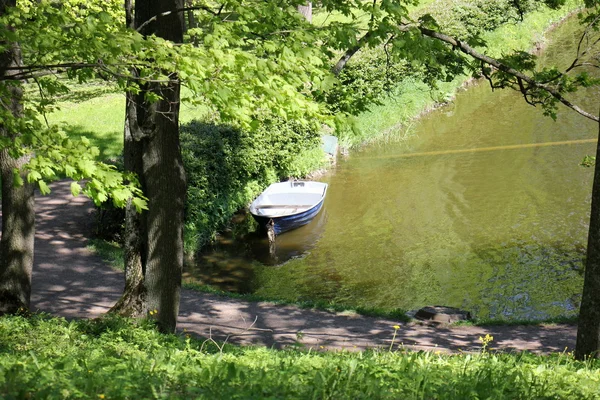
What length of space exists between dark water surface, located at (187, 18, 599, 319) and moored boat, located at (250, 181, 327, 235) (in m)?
0.47

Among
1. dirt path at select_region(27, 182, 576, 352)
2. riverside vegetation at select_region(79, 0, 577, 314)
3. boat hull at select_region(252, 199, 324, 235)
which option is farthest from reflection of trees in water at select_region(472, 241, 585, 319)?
boat hull at select_region(252, 199, 324, 235)

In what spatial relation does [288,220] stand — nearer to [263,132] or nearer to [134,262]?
[263,132]

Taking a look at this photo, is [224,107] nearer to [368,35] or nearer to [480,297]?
[368,35]

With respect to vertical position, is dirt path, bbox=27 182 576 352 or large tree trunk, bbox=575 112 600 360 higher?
large tree trunk, bbox=575 112 600 360

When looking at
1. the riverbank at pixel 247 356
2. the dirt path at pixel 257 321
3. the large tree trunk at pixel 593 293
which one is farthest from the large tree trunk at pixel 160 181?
the large tree trunk at pixel 593 293

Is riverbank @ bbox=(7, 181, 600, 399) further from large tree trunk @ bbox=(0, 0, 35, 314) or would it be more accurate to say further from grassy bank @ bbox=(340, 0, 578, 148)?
grassy bank @ bbox=(340, 0, 578, 148)

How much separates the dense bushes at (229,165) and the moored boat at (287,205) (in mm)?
765

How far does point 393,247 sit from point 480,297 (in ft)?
11.4

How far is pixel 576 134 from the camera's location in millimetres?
25781

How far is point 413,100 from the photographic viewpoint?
97.2 feet

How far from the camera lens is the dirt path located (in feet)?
41.3

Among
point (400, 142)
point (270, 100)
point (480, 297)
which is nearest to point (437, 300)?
point (480, 297)

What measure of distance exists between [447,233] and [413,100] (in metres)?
11.1

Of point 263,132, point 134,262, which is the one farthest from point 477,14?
point 134,262
